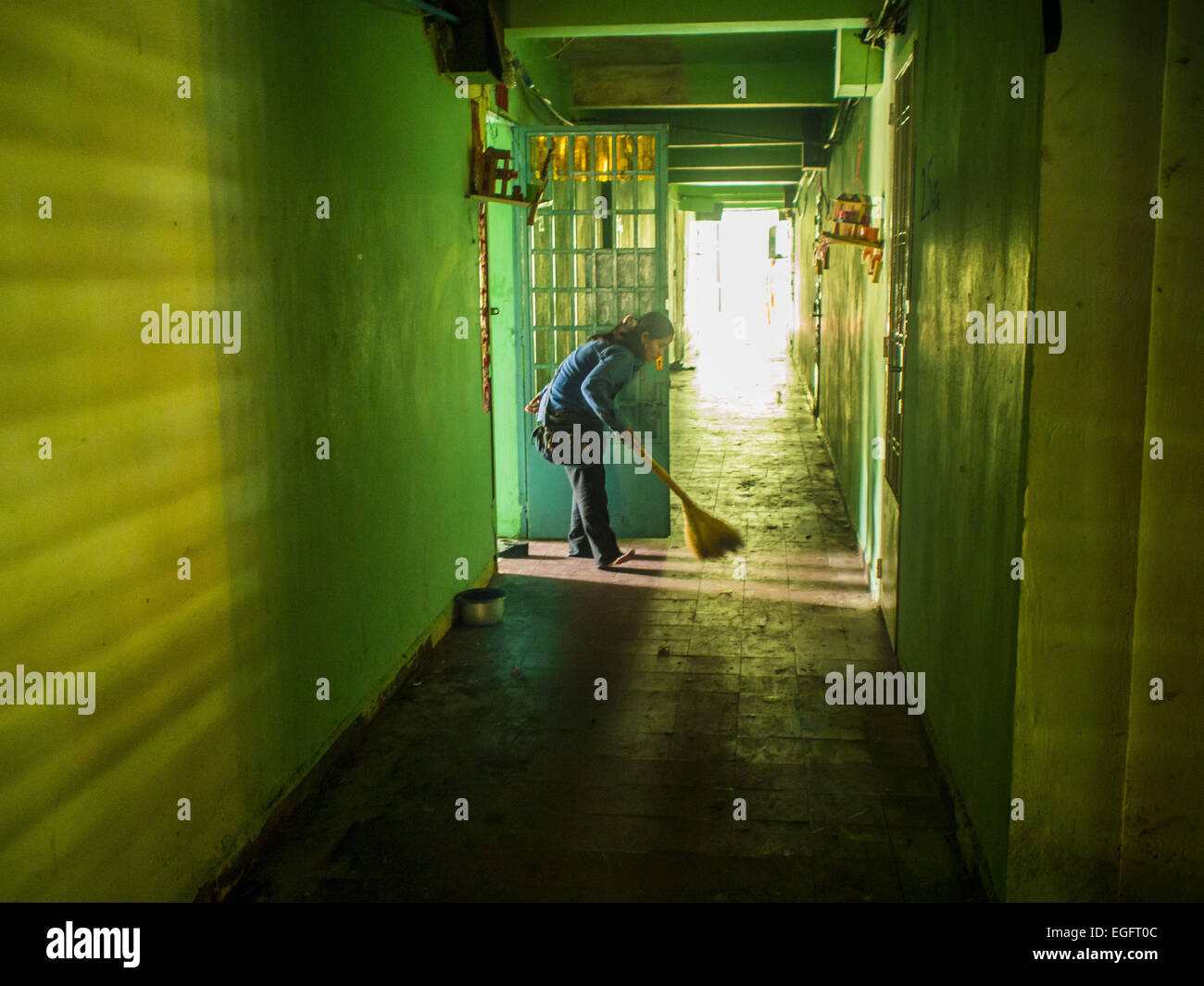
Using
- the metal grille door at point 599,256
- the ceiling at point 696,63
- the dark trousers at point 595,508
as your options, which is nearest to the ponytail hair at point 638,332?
the metal grille door at point 599,256

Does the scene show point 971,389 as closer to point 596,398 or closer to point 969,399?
point 969,399

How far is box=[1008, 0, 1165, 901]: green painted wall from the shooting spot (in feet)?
6.84

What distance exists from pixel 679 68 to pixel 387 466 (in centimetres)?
471

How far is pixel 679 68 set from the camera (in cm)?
736

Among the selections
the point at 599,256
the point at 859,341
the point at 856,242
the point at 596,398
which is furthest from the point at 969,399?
the point at 599,256

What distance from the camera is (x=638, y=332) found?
19.3 ft

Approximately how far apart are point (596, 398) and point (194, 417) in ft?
10.9

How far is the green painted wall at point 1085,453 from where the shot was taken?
82.1 inches

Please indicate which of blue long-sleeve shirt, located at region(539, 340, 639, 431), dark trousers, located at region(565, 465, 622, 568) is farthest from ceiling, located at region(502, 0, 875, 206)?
dark trousers, located at region(565, 465, 622, 568)

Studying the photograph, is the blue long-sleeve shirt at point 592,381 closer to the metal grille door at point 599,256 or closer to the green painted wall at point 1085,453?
the metal grille door at point 599,256

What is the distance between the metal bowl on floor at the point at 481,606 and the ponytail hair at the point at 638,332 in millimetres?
1703

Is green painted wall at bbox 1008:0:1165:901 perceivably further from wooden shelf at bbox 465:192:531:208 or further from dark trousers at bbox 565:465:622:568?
dark trousers at bbox 565:465:622:568

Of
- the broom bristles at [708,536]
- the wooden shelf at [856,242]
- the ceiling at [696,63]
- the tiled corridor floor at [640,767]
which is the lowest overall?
the tiled corridor floor at [640,767]
